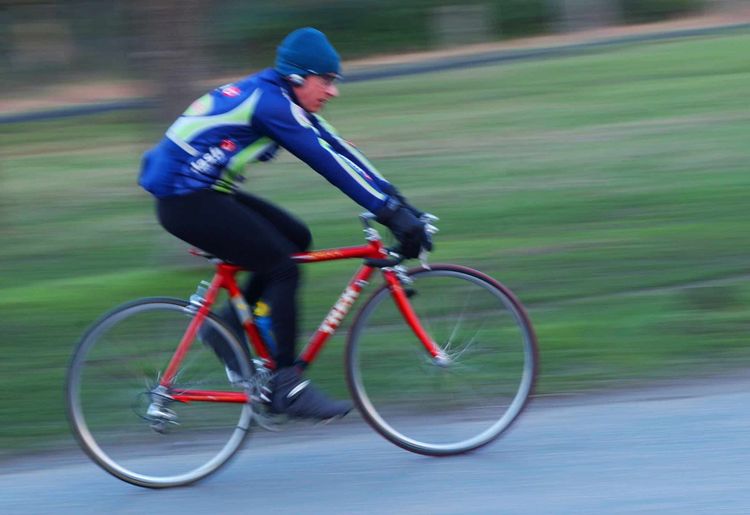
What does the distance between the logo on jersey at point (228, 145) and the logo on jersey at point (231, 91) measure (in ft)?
0.58

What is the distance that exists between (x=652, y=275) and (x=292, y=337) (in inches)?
121

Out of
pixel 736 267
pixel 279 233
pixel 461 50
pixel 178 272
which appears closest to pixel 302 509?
pixel 279 233

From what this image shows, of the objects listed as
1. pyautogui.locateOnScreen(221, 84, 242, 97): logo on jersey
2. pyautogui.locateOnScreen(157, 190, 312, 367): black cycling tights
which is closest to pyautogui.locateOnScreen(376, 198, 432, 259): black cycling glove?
pyautogui.locateOnScreen(157, 190, 312, 367): black cycling tights

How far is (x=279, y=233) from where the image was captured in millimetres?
4695

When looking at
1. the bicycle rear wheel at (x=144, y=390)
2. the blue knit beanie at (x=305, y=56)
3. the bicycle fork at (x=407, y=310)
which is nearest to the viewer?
the blue knit beanie at (x=305, y=56)

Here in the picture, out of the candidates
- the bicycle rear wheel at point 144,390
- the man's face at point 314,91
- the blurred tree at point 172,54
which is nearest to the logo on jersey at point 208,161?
the man's face at point 314,91

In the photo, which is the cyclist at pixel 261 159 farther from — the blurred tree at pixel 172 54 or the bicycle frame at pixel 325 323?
the blurred tree at pixel 172 54

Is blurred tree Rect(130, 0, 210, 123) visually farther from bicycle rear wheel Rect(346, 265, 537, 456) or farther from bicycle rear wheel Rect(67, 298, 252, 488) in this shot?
bicycle rear wheel Rect(346, 265, 537, 456)

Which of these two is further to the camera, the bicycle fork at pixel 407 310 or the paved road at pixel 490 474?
the bicycle fork at pixel 407 310

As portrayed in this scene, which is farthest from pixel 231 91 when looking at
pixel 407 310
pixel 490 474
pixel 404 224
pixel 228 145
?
pixel 490 474

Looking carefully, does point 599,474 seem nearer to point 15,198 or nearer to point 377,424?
point 377,424

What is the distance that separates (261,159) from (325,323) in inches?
29.6

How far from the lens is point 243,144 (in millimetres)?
4508

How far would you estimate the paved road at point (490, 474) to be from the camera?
4312mm
